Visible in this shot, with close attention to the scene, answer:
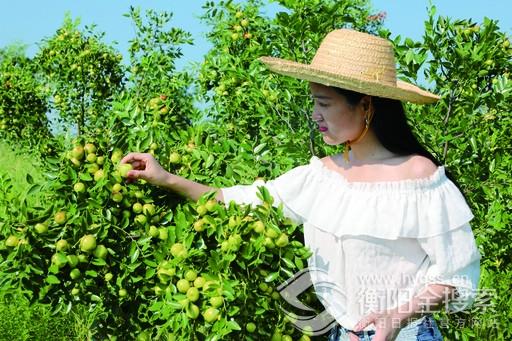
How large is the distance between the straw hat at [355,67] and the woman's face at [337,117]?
0.21ft

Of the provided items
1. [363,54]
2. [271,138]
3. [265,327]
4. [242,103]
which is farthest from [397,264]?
[242,103]

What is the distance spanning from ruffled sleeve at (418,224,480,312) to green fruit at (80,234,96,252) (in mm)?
1075

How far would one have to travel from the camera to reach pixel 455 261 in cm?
237

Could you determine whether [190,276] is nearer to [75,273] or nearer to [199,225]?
[199,225]

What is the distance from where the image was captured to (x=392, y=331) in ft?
7.74

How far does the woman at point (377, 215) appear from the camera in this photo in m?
2.40

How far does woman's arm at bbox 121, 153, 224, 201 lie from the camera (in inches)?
105

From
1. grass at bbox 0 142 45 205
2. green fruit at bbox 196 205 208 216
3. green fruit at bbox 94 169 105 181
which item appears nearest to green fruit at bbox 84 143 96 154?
green fruit at bbox 94 169 105 181

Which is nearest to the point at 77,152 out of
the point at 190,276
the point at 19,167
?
the point at 190,276

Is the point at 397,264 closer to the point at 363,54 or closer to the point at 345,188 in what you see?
the point at 345,188

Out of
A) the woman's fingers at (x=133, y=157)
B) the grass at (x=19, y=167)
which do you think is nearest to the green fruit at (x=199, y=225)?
the woman's fingers at (x=133, y=157)

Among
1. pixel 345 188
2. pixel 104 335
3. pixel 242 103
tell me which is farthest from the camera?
pixel 242 103

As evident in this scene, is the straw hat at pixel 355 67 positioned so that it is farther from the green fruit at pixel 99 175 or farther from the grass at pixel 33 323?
the grass at pixel 33 323

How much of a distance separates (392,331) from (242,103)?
2041mm
